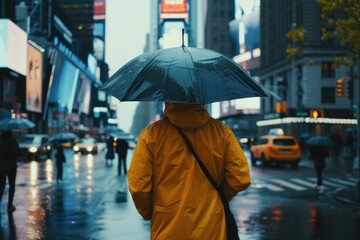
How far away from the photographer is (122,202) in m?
13.9

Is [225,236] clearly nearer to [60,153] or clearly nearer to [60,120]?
[60,153]

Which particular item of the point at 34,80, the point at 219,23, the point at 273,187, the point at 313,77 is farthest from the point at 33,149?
the point at 219,23

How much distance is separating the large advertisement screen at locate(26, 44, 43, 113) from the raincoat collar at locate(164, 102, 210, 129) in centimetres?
6788

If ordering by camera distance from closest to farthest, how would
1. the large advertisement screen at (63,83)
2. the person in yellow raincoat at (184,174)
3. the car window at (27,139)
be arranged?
the person in yellow raincoat at (184,174), the car window at (27,139), the large advertisement screen at (63,83)

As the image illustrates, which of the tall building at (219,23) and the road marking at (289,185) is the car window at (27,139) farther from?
the tall building at (219,23)

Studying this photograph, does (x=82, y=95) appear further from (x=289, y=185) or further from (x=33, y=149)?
(x=289, y=185)

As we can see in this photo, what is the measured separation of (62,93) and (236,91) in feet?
309

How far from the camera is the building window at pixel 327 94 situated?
65938 millimetres

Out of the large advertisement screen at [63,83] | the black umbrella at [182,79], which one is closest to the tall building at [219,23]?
the large advertisement screen at [63,83]

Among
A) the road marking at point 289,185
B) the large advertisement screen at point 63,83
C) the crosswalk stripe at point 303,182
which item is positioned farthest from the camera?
the large advertisement screen at point 63,83

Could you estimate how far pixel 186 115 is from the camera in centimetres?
402

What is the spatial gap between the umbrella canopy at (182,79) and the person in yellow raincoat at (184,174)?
0.43 ft

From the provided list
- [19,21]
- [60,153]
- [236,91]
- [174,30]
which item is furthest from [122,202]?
[174,30]

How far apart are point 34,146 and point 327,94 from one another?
127ft
